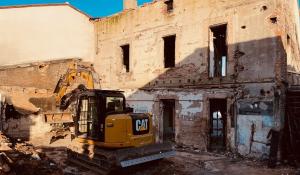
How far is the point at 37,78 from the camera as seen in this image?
51.3ft

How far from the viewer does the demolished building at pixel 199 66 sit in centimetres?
1030

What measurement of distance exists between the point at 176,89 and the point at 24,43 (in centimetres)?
928

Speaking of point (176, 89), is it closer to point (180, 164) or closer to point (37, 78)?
point (180, 164)

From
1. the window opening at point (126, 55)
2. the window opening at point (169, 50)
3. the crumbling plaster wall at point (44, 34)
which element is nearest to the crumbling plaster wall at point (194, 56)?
the window opening at point (126, 55)

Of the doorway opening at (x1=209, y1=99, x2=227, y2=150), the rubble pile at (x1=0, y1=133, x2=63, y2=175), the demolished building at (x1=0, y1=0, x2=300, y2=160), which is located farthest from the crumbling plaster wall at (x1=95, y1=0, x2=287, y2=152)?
the rubble pile at (x1=0, y1=133, x2=63, y2=175)

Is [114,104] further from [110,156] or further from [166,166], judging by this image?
[166,166]

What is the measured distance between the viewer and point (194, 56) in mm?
12281

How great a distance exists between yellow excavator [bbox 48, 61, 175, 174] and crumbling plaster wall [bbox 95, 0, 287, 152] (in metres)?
3.59

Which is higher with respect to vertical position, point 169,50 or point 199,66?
point 169,50

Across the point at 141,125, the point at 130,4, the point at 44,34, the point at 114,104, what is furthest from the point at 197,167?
the point at 44,34

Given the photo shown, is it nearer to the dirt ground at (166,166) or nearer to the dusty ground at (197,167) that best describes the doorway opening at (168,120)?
the dirt ground at (166,166)

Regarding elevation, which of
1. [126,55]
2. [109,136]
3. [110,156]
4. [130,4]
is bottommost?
[110,156]

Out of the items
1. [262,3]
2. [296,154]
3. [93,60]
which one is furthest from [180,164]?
[93,60]

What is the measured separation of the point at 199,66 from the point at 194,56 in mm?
500
